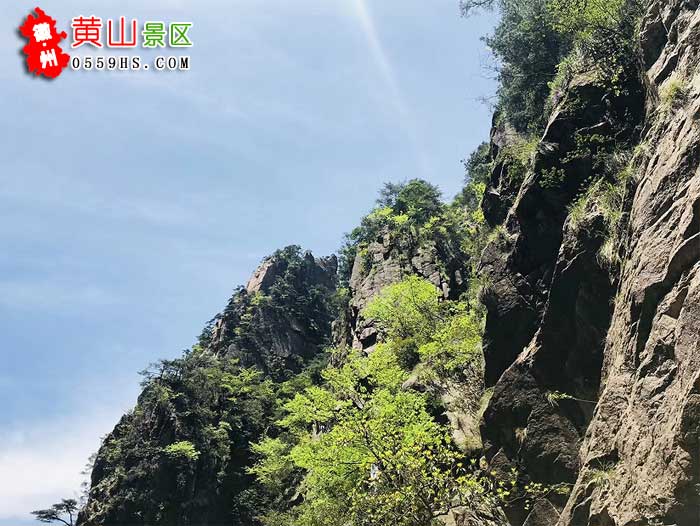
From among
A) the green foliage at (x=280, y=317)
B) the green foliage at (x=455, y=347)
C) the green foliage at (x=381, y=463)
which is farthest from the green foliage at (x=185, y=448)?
the green foliage at (x=455, y=347)

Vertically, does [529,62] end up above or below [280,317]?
below

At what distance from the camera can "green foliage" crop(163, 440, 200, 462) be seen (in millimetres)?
34031

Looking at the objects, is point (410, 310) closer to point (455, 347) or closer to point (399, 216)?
point (455, 347)

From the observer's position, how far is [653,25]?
1147 centimetres

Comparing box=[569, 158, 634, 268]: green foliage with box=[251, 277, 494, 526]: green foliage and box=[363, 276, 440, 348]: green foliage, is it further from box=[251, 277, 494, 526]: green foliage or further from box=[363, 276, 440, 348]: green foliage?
box=[363, 276, 440, 348]: green foliage

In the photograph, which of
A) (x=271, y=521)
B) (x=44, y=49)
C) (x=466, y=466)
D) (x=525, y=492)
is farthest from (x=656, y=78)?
(x=271, y=521)

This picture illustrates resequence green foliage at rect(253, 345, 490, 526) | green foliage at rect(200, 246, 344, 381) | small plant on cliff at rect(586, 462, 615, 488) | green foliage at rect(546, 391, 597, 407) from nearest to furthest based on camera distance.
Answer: small plant on cliff at rect(586, 462, 615, 488) → green foliage at rect(546, 391, 597, 407) → green foliage at rect(253, 345, 490, 526) → green foliage at rect(200, 246, 344, 381)

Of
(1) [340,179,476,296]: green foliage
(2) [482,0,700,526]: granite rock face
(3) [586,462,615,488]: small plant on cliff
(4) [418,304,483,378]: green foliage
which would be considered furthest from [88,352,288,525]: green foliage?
(3) [586,462,615,488]: small plant on cliff

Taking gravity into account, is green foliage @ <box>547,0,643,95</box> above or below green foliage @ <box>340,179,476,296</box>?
below

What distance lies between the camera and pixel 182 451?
34.3 m

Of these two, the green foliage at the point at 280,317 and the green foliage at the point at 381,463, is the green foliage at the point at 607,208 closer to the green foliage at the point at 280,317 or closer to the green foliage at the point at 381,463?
→ the green foliage at the point at 381,463

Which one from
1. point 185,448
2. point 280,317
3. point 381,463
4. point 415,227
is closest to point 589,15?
point 381,463

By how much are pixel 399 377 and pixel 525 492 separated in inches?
402

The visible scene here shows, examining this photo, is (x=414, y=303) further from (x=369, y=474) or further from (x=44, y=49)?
(x=44, y=49)
